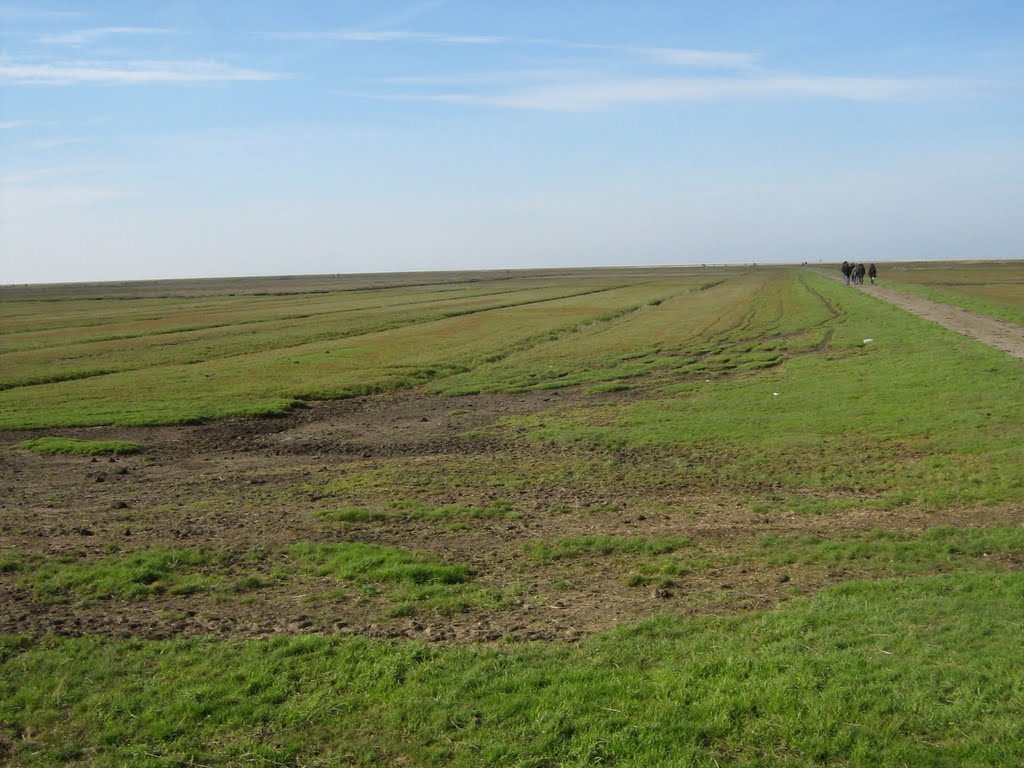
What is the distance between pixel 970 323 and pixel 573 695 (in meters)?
39.9

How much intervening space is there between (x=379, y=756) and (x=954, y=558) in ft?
28.2

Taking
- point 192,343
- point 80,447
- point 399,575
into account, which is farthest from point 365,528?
point 192,343

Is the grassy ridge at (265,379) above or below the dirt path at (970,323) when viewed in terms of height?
below

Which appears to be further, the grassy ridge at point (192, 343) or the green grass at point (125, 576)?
the grassy ridge at point (192, 343)

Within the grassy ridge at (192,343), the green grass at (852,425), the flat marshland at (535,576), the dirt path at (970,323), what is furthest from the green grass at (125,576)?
the grassy ridge at (192,343)

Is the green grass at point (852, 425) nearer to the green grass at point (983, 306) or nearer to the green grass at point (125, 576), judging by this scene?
the green grass at point (125, 576)

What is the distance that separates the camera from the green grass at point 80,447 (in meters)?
24.2

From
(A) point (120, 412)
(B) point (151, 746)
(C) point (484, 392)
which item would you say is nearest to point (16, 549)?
(B) point (151, 746)

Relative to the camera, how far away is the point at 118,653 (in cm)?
977

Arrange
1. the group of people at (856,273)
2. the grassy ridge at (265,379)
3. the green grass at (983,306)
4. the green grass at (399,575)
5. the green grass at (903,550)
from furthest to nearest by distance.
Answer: the group of people at (856,273), the green grass at (983,306), the grassy ridge at (265,379), the green grass at (903,550), the green grass at (399,575)

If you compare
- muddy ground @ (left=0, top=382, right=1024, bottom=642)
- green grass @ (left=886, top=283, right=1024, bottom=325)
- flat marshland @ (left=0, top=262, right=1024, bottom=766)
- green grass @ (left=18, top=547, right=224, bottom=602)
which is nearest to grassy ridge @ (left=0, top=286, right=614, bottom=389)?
flat marshland @ (left=0, top=262, right=1024, bottom=766)

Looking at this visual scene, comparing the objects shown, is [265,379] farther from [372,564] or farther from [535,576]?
[535,576]

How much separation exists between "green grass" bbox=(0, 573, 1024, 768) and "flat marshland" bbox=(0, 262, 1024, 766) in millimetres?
32

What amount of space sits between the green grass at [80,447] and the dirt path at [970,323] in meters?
28.3
